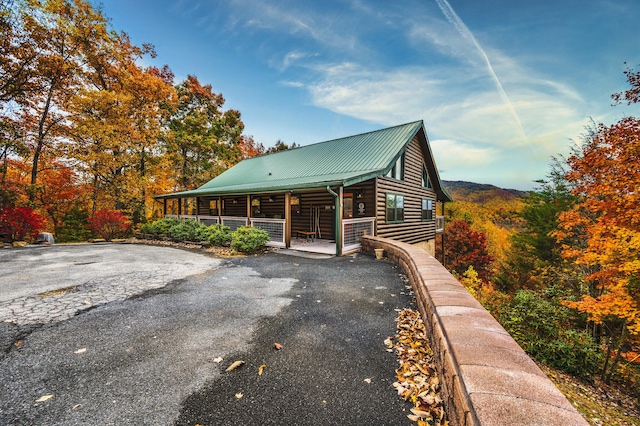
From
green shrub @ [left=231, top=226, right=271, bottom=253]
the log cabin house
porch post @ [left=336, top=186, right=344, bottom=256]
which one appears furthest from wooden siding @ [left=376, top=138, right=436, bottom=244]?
green shrub @ [left=231, top=226, right=271, bottom=253]

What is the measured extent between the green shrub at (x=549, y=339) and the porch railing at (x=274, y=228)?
7587 mm

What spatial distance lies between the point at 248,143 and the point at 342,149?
70.3ft

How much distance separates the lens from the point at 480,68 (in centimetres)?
1378

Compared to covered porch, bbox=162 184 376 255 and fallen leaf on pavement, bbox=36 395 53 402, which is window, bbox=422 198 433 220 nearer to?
covered porch, bbox=162 184 376 255

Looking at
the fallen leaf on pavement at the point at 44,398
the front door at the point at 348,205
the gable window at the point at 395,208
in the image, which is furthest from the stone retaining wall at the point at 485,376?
the front door at the point at 348,205

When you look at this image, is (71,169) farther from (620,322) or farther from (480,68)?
(620,322)

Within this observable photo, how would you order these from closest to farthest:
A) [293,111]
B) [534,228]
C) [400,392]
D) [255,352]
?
[400,392] < [255,352] < [534,228] < [293,111]

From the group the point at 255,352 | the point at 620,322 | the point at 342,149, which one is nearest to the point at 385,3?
the point at 342,149

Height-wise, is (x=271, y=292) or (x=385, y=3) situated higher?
(x=385, y=3)

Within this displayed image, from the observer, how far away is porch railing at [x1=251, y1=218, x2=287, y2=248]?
10.4 metres

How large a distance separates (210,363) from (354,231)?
7.55 meters

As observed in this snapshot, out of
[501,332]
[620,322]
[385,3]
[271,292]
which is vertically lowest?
[620,322]

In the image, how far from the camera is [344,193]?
12.0m

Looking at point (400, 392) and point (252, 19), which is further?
point (252, 19)
